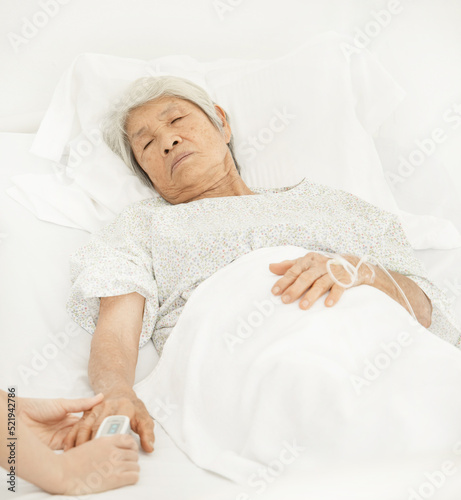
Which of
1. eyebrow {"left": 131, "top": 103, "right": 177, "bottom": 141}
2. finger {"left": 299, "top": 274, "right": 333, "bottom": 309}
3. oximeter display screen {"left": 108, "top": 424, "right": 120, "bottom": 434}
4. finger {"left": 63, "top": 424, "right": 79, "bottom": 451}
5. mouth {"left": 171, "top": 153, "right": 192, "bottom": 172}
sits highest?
eyebrow {"left": 131, "top": 103, "right": 177, "bottom": 141}

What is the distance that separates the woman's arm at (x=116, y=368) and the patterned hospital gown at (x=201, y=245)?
0.04m

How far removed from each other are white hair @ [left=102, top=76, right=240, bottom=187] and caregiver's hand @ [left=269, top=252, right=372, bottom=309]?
74 centimetres

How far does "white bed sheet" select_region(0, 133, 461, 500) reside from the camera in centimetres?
87

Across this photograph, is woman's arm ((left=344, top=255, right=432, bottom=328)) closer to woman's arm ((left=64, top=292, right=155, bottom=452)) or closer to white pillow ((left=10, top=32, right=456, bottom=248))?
white pillow ((left=10, top=32, right=456, bottom=248))

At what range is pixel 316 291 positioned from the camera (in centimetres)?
121

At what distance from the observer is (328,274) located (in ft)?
4.09

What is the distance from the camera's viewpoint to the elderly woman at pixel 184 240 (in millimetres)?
1274

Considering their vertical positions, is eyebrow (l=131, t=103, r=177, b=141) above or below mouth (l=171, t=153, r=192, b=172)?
above

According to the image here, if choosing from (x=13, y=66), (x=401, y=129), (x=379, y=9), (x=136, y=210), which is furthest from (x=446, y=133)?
(x=13, y=66)

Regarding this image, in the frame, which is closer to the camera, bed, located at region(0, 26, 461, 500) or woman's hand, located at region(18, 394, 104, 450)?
bed, located at region(0, 26, 461, 500)

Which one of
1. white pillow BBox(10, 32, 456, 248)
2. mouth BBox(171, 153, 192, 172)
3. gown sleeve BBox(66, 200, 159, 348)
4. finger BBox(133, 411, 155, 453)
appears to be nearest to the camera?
finger BBox(133, 411, 155, 453)

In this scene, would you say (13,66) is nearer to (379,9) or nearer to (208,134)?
(208,134)

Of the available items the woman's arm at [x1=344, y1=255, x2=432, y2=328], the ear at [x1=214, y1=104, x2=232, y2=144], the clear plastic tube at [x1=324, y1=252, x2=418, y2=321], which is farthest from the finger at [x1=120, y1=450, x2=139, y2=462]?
the ear at [x1=214, y1=104, x2=232, y2=144]

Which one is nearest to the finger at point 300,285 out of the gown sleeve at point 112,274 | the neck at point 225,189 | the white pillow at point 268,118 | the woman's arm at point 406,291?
the woman's arm at point 406,291
